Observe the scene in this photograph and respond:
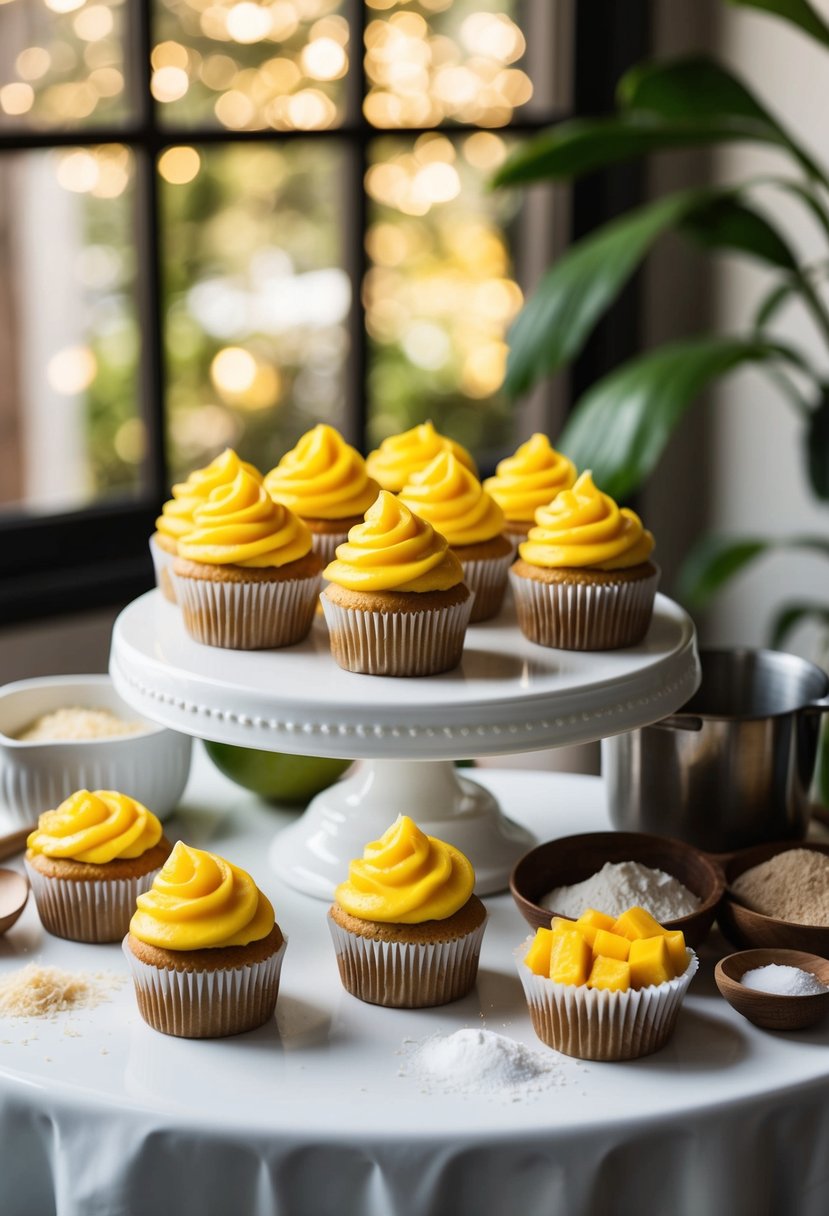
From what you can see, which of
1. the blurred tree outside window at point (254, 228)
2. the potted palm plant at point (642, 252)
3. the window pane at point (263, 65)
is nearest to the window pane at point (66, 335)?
the blurred tree outside window at point (254, 228)

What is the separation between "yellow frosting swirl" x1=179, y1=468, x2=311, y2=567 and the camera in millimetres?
1291

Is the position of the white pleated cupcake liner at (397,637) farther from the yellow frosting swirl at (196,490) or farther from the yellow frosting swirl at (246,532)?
the yellow frosting swirl at (196,490)

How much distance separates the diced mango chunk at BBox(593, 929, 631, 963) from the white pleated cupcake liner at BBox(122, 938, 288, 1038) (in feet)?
0.80

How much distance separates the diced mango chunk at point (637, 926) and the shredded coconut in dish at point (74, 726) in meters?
0.63

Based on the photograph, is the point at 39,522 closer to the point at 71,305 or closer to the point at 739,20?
the point at 71,305

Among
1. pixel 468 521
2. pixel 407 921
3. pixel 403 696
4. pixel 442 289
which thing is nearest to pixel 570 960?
pixel 407 921

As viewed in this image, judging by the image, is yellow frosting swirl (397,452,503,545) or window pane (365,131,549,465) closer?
yellow frosting swirl (397,452,503,545)

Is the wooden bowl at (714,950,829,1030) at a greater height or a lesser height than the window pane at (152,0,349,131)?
lesser

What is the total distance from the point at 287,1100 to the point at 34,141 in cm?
172

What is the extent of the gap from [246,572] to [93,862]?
281mm

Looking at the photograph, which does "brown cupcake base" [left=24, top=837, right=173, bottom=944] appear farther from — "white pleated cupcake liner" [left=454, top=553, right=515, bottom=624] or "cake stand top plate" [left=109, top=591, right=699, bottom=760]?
"white pleated cupcake liner" [left=454, top=553, right=515, bottom=624]

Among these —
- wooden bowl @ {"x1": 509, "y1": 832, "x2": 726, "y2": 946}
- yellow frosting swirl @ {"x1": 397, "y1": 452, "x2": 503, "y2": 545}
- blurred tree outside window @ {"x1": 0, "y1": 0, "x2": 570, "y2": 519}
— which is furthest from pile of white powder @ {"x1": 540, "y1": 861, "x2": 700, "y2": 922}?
blurred tree outside window @ {"x1": 0, "y1": 0, "x2": 570, "y2": 519}

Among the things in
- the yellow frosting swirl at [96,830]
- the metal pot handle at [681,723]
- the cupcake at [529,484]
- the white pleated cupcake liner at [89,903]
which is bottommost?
the white pleated cupcake liner at [89,903]

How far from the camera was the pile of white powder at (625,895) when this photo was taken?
124cm
